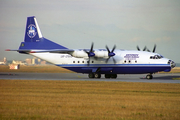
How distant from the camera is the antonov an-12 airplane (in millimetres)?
40188

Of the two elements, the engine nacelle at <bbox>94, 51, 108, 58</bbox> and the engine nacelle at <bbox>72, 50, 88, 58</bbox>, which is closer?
the engine nacelle at <bbox>94, 51, 108, 58</bbox>

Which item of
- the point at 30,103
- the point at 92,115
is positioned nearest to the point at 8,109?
the point at 30,103

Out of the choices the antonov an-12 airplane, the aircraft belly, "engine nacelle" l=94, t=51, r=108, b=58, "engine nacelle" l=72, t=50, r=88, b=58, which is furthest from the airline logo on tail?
"engine nacelle" l=94, t=51, r=108, b=58

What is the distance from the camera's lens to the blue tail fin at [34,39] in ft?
150

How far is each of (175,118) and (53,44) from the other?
3484 centimetres

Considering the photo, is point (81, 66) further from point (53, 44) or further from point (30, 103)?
point (30, 103)

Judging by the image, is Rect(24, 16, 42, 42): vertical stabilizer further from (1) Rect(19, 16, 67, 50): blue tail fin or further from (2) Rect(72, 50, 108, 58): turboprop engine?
(2) Rect(72, 50, 108, 58): turboprop engine

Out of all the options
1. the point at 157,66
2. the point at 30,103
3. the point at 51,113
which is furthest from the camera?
the point at 157,66

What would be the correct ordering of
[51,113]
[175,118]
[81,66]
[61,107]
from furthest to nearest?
[81,66]
[61,107]
[51,113]
[175,118]

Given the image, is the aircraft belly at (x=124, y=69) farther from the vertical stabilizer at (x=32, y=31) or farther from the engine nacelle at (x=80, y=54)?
the vertical stabilizer at (x=32, y=31)

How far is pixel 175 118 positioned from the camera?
1295 cm

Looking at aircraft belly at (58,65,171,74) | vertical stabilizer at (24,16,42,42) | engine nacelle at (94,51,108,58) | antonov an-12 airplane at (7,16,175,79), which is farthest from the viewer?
vertical stabilizer at (24,16,42,42)

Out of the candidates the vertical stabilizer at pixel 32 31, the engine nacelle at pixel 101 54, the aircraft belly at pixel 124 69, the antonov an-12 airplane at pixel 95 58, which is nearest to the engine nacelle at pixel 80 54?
the antonov an-12 airplane at pixel 95 58

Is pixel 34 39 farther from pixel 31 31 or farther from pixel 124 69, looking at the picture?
pixel 124 69
